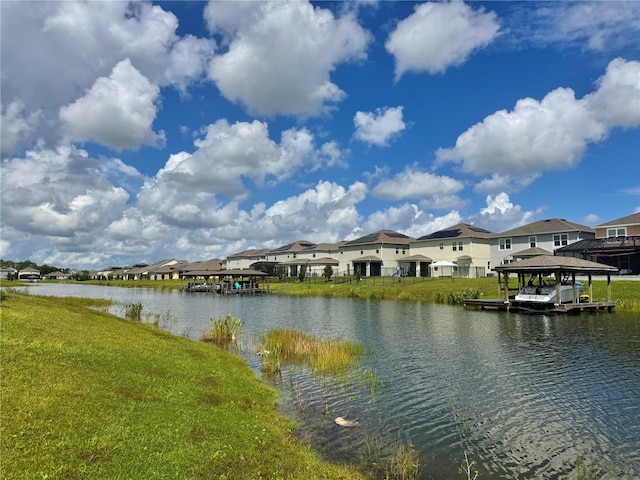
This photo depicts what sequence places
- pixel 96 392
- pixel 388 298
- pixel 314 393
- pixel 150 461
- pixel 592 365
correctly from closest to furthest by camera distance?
pixel 150 461
pixel 96 392
pixel 314 393
pixel 592 365
pixel 388 298

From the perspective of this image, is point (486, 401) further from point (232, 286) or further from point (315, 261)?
point (315, 261)

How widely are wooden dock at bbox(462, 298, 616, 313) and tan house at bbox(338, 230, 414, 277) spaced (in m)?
31.2

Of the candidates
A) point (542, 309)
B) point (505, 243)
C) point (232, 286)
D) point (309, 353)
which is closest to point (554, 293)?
point (542, 309)

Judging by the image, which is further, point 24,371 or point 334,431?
point 334,431

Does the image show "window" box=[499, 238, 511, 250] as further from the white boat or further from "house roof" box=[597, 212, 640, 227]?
the white boat

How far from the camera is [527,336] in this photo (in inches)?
918

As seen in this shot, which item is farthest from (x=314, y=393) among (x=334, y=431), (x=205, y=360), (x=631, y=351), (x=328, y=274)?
(x=328, y=274)

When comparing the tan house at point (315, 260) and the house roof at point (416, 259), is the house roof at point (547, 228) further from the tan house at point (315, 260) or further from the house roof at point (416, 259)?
the tan house at point (315, 260)

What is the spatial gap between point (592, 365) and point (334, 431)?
11.9 metres

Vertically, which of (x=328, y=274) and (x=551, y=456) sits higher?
(x=328, y=274)

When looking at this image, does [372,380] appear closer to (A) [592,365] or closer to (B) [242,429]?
(B) [242,429]

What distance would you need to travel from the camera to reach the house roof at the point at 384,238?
244ft

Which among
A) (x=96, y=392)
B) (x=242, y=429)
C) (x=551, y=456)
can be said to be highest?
(x=96, y=392)

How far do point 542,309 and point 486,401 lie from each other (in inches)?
1092
